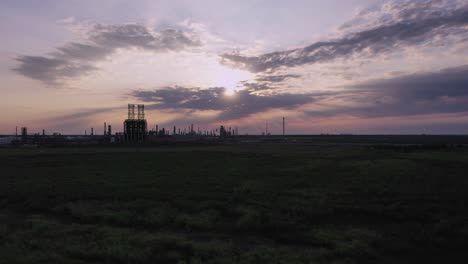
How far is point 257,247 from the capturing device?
9.89 m

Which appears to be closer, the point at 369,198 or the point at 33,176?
the point at 369,198

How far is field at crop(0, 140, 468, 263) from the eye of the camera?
30.4 feet

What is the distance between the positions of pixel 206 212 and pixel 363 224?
6419mm

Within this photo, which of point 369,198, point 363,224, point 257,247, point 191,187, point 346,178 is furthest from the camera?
point 346,178

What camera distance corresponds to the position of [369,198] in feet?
52.4

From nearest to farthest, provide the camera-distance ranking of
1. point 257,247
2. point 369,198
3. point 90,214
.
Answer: point 257,247 → point 90,214 → point 369,198

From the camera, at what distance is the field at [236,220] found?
9.27 m

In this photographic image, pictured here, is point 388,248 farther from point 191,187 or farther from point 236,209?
point 191,187

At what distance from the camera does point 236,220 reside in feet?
42.1

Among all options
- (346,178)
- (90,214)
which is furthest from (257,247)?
(346,178)

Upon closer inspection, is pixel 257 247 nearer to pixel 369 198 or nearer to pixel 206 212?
pixel 206 212

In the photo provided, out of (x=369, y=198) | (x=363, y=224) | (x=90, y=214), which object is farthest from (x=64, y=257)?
(x=369, y=198)

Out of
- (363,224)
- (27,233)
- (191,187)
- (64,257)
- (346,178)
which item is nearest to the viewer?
(64,257)

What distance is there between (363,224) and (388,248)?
2447 mm
